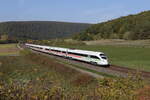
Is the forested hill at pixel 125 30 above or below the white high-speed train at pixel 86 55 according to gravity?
above

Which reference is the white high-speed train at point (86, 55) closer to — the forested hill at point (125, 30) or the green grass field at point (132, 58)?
the green grass field at point (132, 58)

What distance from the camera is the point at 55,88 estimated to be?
6031mm

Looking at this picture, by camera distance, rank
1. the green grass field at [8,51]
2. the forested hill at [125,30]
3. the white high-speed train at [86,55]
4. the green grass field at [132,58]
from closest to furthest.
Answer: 1. the white high-speed train at [86,55]
2. the green grass field at [132,58]
3. the green grass field at [8,51]
4. the forested hill at [125,30]

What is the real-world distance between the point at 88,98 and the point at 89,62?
40317 millimetres

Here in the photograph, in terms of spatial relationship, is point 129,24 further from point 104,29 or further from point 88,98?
point 88,98

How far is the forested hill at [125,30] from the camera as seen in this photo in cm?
12988

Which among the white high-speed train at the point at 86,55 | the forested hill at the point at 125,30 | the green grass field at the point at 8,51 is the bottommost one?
the green grass field at the point at 8,51

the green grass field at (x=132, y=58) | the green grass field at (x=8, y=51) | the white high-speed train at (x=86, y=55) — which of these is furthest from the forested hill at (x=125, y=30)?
the white high-speed train at (x=86, y=55)

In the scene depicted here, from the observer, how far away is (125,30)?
155750mm

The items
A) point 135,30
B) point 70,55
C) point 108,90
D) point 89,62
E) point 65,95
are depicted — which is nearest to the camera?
point 65,95

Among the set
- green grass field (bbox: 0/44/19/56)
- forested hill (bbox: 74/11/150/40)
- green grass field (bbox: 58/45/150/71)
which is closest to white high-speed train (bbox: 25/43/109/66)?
green grass field (bbox: 58/45/150/71)

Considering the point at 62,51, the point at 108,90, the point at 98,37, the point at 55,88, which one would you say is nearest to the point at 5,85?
the point at 55,88

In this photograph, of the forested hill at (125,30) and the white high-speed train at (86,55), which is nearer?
the white high-speed train at (86,55)

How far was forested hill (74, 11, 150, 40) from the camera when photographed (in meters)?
130
